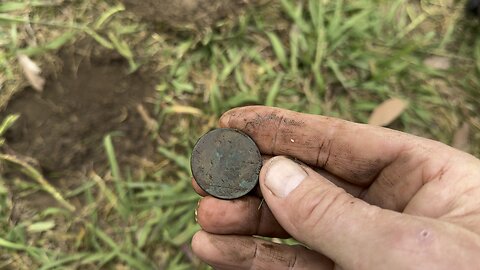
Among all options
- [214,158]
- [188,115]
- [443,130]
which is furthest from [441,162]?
[188,115]

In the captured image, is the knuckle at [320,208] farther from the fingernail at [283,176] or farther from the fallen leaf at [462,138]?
the fallen leaf at [462,138]

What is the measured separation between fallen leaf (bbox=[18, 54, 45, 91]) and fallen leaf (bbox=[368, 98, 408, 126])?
65.3 inches

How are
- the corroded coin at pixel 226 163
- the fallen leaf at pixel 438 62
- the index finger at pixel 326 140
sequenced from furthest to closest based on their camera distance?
the fallen leaf at pixel 438 62, the corroded coin at pixel 226 163, the index finger at pixel 326 140

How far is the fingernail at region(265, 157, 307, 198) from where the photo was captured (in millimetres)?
1611

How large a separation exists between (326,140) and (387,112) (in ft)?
2.66

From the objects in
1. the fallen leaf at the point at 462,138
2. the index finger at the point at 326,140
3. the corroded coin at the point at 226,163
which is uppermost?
the index finger at the point at 326,140

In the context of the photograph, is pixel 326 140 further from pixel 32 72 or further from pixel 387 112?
pixel 32 72

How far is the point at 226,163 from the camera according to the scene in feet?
6.61

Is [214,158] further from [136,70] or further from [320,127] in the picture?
[136,70]

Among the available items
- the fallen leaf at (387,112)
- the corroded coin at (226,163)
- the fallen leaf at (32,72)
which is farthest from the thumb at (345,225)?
the fallen leaf at (32,72)

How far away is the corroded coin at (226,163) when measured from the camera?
77.1 inches

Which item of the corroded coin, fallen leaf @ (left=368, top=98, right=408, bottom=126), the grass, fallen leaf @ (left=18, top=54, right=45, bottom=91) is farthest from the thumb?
fallen leaf @ (left=18, top=54, right=45, bottom=91)

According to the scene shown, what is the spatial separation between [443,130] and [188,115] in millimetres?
1325

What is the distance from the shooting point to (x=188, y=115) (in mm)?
2594
